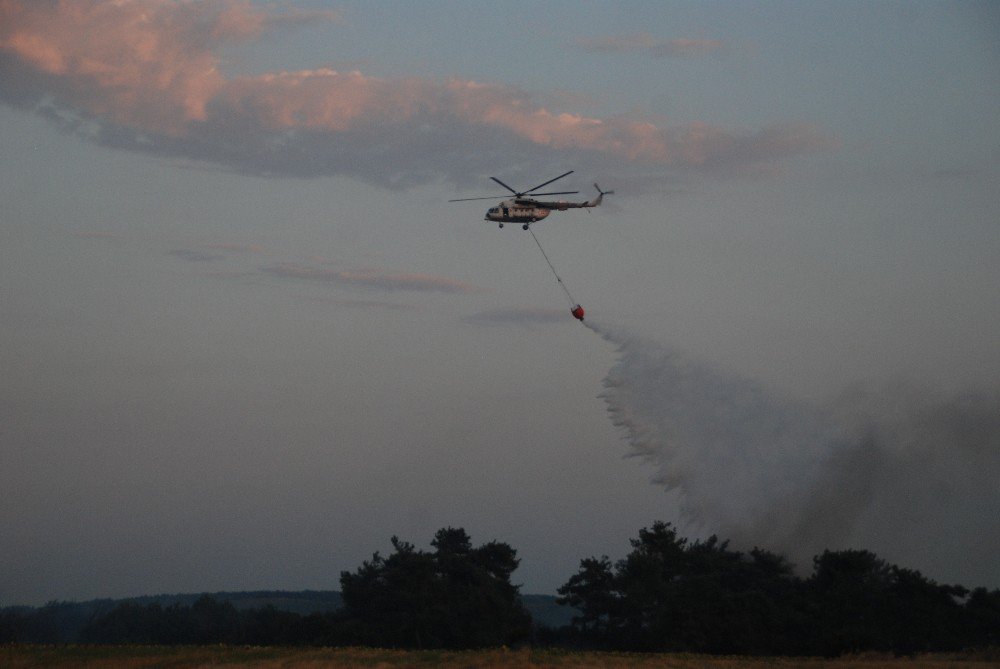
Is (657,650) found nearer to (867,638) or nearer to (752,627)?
(752,627)

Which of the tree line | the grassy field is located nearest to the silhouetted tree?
the tree line

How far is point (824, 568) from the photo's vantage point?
84.6 meters

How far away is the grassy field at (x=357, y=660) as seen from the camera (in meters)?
45.2

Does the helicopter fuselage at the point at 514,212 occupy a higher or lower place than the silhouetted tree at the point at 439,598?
higher

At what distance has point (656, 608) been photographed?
83.9m

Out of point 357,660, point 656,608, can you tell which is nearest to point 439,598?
point 656,608

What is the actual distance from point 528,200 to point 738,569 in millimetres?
A: 39798

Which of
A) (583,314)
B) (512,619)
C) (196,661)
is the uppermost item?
(583,314)

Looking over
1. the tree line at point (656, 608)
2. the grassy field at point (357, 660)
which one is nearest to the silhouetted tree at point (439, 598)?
the tree line at point (656, 608)

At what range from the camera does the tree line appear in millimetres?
70125

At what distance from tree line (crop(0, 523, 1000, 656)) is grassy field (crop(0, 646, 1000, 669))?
15514 mm

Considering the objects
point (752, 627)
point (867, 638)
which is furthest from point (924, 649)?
point (752, 627)

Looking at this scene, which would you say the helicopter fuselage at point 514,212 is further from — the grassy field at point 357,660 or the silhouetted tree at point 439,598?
the grassy field at point 357,660

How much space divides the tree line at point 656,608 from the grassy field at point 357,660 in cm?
1551
